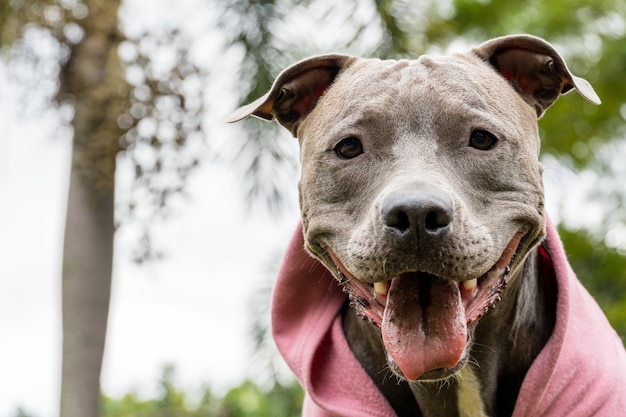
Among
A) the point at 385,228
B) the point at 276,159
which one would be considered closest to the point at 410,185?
the point at 385,228

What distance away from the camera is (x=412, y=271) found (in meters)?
3.20

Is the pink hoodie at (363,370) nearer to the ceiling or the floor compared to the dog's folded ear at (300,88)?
nearer to the floor

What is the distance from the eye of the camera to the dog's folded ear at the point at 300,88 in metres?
3.89

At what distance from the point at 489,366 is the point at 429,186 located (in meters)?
0.97

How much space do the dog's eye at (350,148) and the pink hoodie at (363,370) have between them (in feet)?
1.94

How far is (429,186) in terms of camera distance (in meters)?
3.04

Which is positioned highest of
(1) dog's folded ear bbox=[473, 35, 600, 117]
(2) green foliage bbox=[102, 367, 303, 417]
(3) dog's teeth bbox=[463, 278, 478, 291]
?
(1) dog's folded ear bbox=[473, 35, 600, 117]

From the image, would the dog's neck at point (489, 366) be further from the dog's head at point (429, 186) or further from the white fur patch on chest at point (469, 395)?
the dog's head at point (429, 186)

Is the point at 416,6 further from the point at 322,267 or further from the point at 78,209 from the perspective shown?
the point at 322,267

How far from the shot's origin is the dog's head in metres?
3.11

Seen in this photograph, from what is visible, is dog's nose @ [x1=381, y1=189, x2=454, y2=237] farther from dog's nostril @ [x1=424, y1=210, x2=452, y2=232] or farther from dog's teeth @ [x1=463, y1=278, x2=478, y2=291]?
dog's teeth @ [x1=463, y1=278, x2=478, y2=291]

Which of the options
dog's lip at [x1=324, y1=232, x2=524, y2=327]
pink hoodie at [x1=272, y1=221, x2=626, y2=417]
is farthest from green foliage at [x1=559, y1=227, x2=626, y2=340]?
dog's lip at [x1=324, y1=232, x2=524, y2=327]

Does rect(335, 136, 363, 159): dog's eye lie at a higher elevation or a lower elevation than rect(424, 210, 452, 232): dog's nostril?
lower

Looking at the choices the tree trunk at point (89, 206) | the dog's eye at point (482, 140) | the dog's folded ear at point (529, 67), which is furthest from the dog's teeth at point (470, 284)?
the tree trunk at point (89, 206)
